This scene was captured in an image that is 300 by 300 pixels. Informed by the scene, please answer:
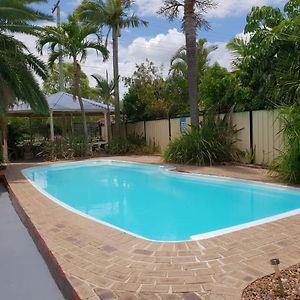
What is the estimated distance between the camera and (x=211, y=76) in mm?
14258

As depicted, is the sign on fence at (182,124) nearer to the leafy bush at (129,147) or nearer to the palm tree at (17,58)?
the leafy bush at (129,147)

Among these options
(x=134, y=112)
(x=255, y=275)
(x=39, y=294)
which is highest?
(x=134, y=112)

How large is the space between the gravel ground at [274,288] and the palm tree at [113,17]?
16.3 m

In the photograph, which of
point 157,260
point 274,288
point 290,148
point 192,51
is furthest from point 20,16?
point 274,288

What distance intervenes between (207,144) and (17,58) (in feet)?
23.5

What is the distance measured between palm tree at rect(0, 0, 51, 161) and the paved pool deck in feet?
23.5

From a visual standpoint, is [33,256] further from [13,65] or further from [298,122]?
[13,65]

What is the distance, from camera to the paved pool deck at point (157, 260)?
323 cm

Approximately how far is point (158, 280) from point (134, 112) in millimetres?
17529

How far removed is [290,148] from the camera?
8484mm

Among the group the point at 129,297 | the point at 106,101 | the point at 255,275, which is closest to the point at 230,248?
the point at 255,275

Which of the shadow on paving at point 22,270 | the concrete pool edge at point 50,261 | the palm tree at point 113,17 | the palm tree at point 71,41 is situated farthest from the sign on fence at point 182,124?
the shadow on paving at point 22,270

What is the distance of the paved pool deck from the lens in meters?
3.23

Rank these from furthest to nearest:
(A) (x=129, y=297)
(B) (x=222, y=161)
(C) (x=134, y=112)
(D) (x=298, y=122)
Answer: (C) (x=134, y=112)
(B) (x=222, y=161)
(D) (x=298, y=122)
(A) (x=129, y=297)
